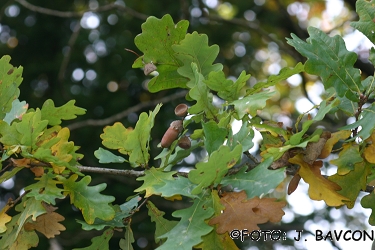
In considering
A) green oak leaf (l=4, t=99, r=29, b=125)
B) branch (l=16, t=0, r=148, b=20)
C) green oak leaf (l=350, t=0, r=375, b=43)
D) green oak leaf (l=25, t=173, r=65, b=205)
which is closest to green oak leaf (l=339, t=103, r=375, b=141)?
green oak leaf (l=350, t=0, r=375, b=43)

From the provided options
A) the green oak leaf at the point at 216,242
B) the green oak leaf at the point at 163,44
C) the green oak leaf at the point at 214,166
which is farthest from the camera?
the green oak leaf at the point at 163,44

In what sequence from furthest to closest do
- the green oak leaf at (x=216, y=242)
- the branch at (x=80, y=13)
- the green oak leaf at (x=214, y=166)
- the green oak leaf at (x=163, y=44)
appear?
the branch at (x=80, y=13)
the green oak leaf at (x=163, y=44)
the green oak leaf at (x=216, y=242)
the green oak leaf at (x=214, y=166)

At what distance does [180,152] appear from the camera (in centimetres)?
99

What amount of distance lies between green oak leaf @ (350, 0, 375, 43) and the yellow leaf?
0.81 feet

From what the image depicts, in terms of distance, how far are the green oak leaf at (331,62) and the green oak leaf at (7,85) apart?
0.53m

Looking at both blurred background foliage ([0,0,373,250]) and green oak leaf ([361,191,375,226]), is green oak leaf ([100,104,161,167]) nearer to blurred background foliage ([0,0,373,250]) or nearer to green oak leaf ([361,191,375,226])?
green oak leaf ([361,191,375,226])

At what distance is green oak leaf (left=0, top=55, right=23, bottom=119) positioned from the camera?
3.41 feet

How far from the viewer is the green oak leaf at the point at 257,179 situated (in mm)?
788

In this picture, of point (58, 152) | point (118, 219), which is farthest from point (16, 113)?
point (118, 219)

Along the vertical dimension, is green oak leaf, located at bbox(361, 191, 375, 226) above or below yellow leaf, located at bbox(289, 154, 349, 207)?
below

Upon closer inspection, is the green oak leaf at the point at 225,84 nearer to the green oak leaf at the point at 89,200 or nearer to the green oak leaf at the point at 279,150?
the green oak leaf at the point at 279,150

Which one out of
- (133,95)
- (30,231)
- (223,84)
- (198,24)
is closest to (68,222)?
(133,95)

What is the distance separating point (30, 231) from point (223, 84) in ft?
1.49

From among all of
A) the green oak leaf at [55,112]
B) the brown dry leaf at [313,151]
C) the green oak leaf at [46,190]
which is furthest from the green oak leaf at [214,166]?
the green oak leaf at [55,112]
